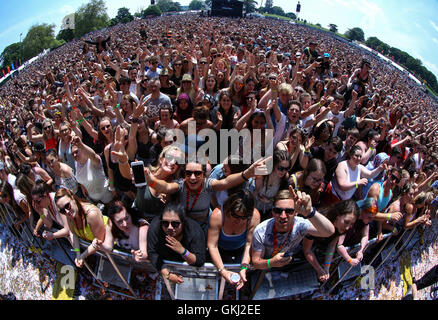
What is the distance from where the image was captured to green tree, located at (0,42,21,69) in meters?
49.0

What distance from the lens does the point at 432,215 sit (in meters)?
4.17

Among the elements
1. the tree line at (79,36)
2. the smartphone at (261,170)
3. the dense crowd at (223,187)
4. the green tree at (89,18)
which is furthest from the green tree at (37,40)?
the smartphone at (261,170)

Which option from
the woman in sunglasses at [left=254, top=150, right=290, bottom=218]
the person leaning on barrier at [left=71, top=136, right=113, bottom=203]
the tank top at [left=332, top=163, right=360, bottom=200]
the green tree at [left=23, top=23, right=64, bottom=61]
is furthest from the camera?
the green tree at [left=23, top=23, right=64, bottom=61]

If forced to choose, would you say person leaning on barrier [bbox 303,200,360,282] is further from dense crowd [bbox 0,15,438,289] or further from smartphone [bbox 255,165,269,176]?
smartphone [bbox 255,165,269,176]

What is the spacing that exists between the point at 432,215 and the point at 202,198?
401 centimetres

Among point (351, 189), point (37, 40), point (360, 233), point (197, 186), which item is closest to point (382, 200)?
point (351, 189)

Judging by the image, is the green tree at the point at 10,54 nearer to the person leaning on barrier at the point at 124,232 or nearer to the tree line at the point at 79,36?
the tree line at the point at 79,36

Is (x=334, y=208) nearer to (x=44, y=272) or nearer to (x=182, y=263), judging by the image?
(x=182, y=263)

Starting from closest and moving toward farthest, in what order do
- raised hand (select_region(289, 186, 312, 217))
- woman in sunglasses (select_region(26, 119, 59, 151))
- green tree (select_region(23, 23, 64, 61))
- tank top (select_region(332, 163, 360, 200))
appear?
1. raised hand (select_region(289, 186, 312, 217))
2. tank top (select_region(332, 163, 360, 200))
3. woman in sunglasses (select_region(26, 119, 59, 151))
4. green tree (select_region(23, 23, 64, 61))

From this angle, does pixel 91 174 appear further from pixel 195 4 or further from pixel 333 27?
pixel 195 4

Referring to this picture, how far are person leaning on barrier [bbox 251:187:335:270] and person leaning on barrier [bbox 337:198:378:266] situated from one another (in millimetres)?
555

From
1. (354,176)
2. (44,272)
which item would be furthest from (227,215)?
(44,272)

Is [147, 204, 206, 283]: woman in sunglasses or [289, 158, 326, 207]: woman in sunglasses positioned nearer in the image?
[147, 204, 206, 283]: woman in sunglasses

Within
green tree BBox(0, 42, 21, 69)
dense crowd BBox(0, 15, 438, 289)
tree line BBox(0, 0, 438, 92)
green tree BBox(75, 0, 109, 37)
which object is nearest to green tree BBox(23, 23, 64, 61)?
tree line BBox(0, 0, 438, 92)
